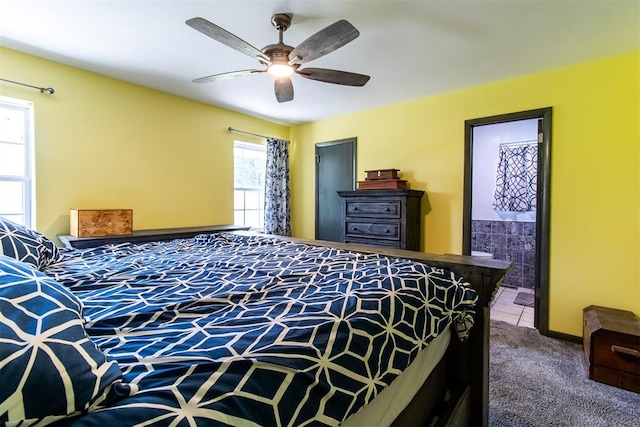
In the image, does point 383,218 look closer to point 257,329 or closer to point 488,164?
point 488,164

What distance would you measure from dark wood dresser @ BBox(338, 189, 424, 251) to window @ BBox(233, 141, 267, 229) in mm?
1504

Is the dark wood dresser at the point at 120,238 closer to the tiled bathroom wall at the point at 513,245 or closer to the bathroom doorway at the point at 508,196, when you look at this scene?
the bathroom doorway at the point at 508,196

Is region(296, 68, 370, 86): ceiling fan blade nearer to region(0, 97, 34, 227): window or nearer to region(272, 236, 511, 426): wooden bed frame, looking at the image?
region(272, 236, 511, 426): wooden bed frame

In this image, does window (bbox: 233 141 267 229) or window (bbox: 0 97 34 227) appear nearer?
window (bbox: 0 97 34 227)

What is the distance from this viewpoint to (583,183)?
8.54ft

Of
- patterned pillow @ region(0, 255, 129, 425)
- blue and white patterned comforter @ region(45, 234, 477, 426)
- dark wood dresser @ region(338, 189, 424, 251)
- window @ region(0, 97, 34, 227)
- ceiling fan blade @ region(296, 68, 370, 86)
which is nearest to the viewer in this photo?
patterned pillow @ region(0, 255, 129, 425)

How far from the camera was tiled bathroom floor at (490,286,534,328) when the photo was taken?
10.2 feet

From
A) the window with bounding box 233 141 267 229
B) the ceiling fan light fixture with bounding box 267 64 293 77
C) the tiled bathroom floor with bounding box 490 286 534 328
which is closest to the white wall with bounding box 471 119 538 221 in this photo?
the tiled bathroom floor with bounding box 490 286 534 328

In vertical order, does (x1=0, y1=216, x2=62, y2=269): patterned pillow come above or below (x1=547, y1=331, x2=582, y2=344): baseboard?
above

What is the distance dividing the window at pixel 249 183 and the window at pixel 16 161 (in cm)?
205

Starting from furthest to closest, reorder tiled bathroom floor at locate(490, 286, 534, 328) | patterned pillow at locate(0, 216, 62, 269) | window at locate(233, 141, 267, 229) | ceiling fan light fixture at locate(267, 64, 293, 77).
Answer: window at locate(233, 141, 267, 229)
tiled bathroom floor at locate(490, 286, 534, 328)
ceiling fan light fixture at locate(267, 64, 293, 77)
patterned pillow at locate(0, 216, 62, 269)

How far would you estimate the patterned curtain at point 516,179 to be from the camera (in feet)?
14.2

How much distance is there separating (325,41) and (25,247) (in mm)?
1889

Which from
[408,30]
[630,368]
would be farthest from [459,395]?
[408,30]
